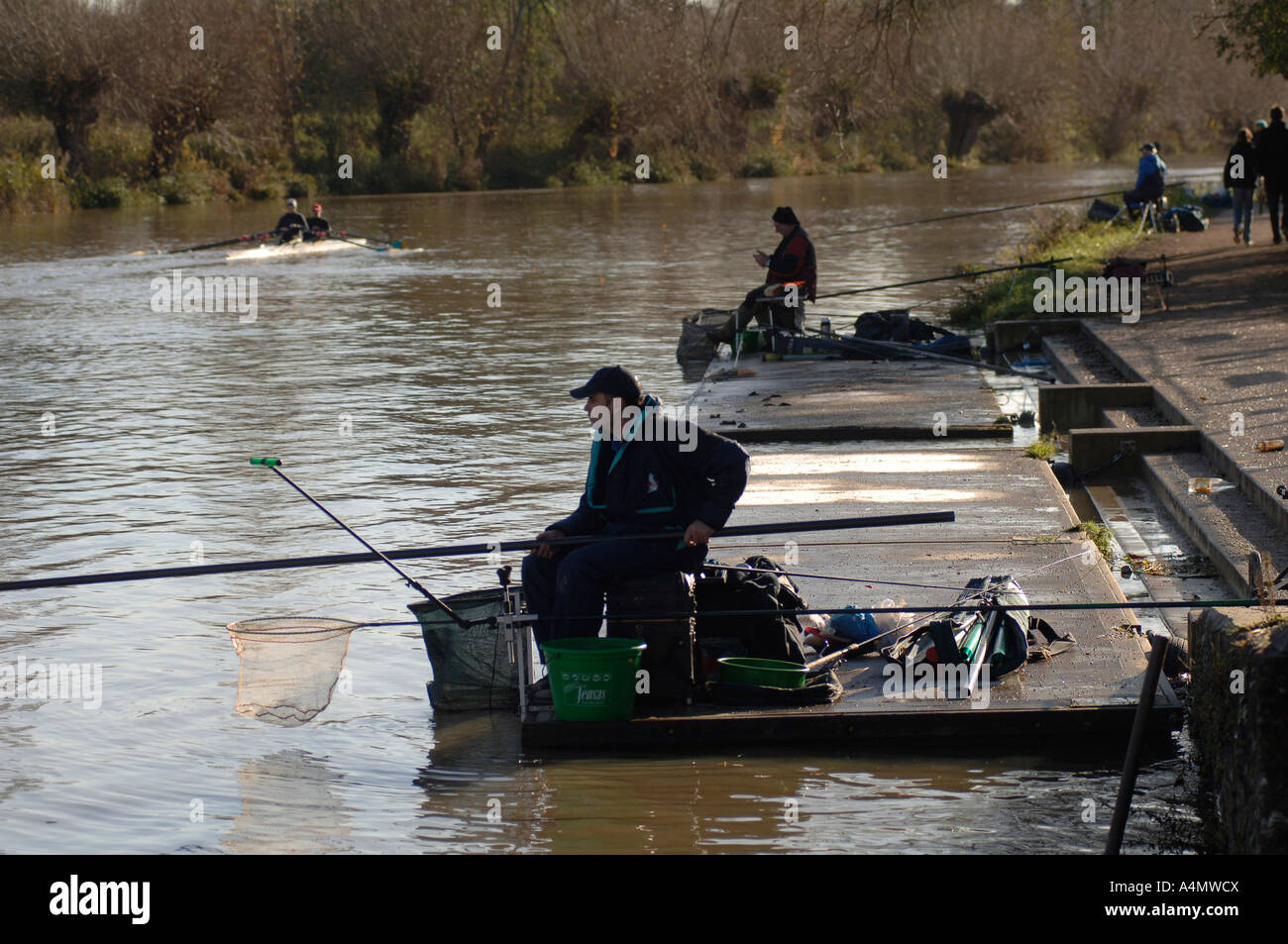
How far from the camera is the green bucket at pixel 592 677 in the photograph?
24.2ft

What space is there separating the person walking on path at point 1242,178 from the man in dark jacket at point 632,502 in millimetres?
18863

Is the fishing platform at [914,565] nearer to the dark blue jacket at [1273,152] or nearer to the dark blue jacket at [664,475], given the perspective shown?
the dark blue jacket at [664,475]

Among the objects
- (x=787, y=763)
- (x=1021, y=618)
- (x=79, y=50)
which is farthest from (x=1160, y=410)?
(x=79, y=50)

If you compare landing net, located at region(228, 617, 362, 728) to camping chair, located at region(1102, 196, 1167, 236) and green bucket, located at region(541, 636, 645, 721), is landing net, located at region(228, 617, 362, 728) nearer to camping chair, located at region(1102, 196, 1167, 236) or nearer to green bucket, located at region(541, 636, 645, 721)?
green bucket, located at region(541, 636, 645, 721)

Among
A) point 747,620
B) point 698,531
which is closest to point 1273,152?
point 747,620

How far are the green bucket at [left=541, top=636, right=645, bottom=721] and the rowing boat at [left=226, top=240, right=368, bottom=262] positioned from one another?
30.7m

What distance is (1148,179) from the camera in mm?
27938

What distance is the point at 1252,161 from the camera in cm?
2386

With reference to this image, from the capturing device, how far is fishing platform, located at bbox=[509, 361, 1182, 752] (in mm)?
7480

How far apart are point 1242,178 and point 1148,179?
346 cm

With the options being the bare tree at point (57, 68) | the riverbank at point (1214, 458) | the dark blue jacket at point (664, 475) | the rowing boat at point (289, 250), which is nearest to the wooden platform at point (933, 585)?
the riverbank at point (1214, 458)
